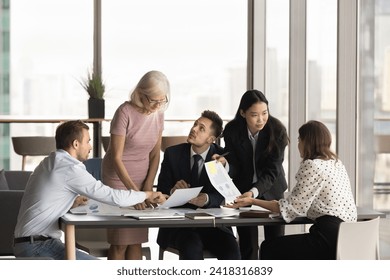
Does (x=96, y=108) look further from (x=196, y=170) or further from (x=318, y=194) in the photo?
(x=318, y=194)

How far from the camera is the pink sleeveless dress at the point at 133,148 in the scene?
5.19 meters

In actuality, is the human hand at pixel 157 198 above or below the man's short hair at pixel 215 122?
below

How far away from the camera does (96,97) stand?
1017cm

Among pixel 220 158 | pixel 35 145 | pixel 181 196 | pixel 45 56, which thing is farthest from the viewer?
pixel 45 56

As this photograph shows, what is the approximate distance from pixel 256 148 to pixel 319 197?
73 centimetres

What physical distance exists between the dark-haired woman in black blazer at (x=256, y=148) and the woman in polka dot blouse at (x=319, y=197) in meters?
A: 0.51

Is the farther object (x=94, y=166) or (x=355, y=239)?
(x=94, y=166)

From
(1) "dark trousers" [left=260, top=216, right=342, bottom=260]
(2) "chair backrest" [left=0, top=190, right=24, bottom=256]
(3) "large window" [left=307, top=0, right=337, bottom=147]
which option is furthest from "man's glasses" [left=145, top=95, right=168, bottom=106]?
(3) "large window" [left=307, top=0, right=337, bottom=147]

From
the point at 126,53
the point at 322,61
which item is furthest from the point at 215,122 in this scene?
the point at 126,53

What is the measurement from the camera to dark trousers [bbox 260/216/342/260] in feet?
15.3

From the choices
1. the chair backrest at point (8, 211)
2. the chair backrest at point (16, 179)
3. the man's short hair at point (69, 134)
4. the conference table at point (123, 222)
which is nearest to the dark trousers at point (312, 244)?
the conference table at point (123, 222)

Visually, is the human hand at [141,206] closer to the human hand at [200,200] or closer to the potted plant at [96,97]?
the human hand at [200,200]

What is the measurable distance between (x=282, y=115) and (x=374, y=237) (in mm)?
4151
